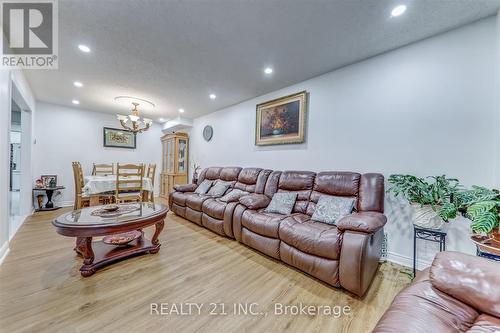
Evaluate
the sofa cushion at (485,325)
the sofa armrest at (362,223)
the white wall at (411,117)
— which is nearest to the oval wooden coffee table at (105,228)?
the sofa armrest at (362,223)

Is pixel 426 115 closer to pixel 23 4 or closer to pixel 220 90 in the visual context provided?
pixel 220 90

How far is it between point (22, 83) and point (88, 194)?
2018mm

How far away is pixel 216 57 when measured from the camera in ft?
8.39

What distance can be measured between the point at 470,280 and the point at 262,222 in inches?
68.2

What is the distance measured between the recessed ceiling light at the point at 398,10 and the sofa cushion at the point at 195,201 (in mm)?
3326

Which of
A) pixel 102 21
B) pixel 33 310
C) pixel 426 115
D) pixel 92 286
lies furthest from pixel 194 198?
pixel 426 115

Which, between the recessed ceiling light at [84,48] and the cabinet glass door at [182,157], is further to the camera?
the cabinet glass door at [182,157]

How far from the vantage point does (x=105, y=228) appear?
192 cm

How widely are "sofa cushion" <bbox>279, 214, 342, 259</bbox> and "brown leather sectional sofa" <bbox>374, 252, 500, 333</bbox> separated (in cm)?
74

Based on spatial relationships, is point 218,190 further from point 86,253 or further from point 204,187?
point 86,253

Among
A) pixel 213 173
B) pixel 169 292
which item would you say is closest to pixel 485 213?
pixel 169 292

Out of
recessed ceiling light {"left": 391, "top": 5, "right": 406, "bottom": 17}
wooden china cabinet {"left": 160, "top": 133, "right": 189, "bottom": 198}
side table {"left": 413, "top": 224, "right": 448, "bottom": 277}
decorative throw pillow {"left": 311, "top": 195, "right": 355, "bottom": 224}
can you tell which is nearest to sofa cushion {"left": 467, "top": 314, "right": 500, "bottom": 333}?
side table {"left": 413, "top": 224, "right": 448, "bottom": 277}

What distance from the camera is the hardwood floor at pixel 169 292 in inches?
55.4

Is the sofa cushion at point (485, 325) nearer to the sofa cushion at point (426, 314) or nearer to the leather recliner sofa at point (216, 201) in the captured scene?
the sofa cushion at point (426, 314)
